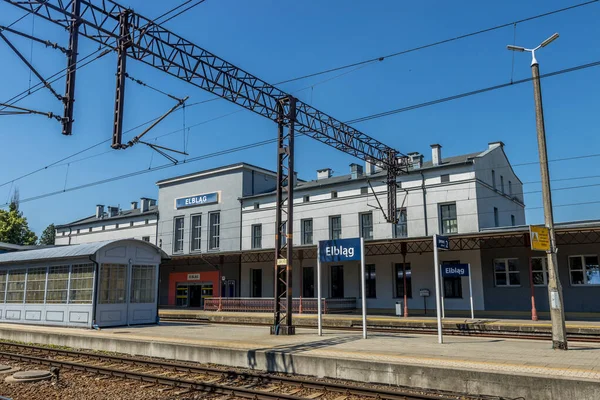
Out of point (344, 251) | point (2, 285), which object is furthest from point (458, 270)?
point (2, 285)

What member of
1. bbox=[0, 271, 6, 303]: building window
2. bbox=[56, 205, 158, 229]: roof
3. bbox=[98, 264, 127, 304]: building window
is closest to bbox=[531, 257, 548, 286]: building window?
bbox=[98, 264, 127, 304]: building window

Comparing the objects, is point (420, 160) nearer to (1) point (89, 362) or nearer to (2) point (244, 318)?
(2) point (244, 318)

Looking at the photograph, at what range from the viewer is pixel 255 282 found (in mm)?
34469

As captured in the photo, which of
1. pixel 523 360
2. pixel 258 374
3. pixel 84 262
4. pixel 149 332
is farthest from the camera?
pixel 84 262

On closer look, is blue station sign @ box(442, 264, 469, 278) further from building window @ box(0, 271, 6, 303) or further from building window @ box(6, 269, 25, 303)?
building window @ box(0, 271, 6, 303)

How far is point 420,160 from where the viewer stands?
3041cm

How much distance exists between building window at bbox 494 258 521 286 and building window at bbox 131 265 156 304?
56.2 ft

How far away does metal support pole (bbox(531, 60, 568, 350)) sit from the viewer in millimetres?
Result: 11602

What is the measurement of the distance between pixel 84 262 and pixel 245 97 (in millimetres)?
9485

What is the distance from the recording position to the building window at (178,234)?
39625mm

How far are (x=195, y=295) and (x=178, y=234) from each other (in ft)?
18.1

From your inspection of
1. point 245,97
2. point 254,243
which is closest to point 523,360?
point 245,97

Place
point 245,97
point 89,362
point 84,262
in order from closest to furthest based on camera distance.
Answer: point 89,362 → point 245,97 → point 84,262

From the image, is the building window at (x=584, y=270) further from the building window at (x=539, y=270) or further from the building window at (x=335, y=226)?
the building window at (x=335, y=226)
